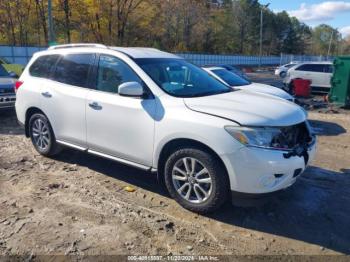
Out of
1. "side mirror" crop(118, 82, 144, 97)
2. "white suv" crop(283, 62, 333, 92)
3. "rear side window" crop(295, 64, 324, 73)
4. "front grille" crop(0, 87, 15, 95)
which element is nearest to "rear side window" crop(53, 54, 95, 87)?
"side mirror" crop(118, 82, 144, 97)

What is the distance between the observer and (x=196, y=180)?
3881 millimetres

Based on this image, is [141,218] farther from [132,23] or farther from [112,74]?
[132,23]

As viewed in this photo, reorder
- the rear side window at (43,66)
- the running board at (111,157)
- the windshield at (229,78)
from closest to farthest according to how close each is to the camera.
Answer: the running board at (111,157), the rear side window at (43,66), the windshield at (229,78)

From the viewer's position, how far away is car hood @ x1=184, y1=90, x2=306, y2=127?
364 cm

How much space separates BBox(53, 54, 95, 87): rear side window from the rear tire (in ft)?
2.51

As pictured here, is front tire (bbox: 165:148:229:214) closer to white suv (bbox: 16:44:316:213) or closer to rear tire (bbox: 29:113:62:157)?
white suv (bbox: 16:44:316:213)


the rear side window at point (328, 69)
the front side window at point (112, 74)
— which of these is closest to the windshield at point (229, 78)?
the front side window at point (112, 74)

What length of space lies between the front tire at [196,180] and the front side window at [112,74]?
1163mm

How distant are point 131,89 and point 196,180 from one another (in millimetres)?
1287

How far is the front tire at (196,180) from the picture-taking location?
12.1 feet

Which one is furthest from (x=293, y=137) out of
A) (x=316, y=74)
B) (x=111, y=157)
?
(x=316, y=74)

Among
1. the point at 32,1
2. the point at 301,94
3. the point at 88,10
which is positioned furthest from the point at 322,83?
the point at 32,1

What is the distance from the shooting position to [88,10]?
3756 cm

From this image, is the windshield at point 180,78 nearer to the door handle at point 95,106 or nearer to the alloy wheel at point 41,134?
the door handle at point 95,106
